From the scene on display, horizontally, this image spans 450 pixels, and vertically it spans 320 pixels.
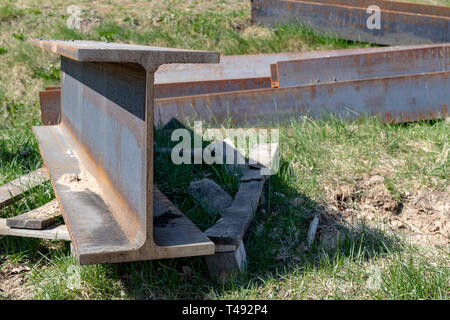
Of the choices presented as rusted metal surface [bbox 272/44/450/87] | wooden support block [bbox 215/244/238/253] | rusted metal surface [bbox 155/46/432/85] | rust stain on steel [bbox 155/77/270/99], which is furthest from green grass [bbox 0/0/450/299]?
rusted metal surface [bbox 155/46/432/85]

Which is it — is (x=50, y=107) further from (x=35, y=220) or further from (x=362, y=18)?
(x=362, y=18)

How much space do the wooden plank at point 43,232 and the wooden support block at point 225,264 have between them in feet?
2.45

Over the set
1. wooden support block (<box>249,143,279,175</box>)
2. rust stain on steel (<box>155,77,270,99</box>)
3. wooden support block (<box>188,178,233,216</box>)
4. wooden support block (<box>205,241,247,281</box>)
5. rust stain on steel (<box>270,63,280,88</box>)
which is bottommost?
wooden support block (<box>205,241,247,281</box>)

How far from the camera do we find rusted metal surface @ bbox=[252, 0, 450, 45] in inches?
252

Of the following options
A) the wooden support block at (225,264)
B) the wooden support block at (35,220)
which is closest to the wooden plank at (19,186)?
the wooden support block at (35,220)

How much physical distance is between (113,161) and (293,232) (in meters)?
1.08

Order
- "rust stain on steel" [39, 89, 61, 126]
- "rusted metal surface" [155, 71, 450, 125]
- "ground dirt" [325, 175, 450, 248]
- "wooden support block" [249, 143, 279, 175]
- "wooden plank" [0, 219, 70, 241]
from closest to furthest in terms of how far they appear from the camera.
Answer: "wooden plank" [0, 219, 70, 241], "ground dirt" [325, 175, 450, 248], "wooden support block" [249, 143, 279, 175], "rusted metal surface" [155, 71, 450, 125], "rust stain on steel" [39, 89, 61, 126]

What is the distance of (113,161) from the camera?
2.73m

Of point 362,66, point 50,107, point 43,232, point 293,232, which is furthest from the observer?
point 362,66

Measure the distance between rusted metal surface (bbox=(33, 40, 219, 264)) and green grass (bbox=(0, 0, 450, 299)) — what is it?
0.85ft

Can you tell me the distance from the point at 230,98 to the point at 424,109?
171cm

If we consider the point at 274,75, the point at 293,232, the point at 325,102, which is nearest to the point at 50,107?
the point at 274,75

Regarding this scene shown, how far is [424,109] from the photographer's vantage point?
4512 millimetres

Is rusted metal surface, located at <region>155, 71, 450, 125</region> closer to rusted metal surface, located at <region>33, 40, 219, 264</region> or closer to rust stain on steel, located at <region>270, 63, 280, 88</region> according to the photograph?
rust stain on steel, located at <region>270, 63, 280, 88</region>
